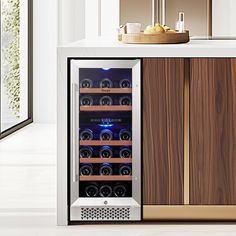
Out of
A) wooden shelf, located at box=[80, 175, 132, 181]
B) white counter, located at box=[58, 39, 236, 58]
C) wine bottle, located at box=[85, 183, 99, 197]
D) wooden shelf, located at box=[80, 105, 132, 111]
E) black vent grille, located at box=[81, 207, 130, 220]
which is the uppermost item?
white counter, located at box=[58, 39, 236, 58]

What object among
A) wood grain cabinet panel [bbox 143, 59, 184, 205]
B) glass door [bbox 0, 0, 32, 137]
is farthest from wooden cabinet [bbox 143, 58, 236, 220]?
glass door [bbox 0, 0, 32, 137]

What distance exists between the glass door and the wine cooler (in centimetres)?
395

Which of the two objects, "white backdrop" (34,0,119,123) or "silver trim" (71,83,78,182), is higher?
"white backdrop" (34,0,119,123)

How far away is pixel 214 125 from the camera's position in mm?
3420

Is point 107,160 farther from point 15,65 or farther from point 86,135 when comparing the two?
point 15,65

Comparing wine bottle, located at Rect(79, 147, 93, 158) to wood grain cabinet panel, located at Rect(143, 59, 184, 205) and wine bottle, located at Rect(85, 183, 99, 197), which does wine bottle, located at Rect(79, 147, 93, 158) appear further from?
wood grain cabinet panel, located at Rect(143, 59, 184, 205)

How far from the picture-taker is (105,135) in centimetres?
346

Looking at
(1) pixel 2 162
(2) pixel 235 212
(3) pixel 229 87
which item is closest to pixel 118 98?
(3) pixel 229 87

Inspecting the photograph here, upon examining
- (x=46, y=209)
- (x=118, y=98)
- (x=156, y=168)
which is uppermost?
(x=118, y=98)

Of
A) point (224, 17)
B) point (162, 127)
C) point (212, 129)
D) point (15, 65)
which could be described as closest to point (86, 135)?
point (162, 127)

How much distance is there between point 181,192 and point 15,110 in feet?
16.0

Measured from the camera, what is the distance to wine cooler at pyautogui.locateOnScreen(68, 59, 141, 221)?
3426mm

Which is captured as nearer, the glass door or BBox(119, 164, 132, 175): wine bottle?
BBox(119, 164, 132, 175): wine bottle

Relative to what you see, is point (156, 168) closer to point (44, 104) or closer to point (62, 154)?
point (62, 154)
